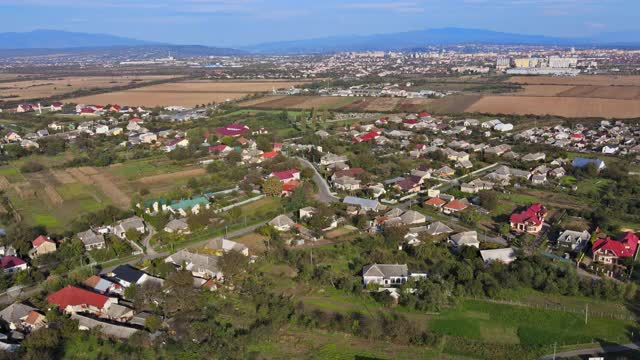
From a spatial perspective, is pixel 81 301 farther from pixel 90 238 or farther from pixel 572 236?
pixel 572 236

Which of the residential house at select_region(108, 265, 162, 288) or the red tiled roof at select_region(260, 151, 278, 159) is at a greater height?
the red tiled roof at select_region(260, 151, 278, 159)

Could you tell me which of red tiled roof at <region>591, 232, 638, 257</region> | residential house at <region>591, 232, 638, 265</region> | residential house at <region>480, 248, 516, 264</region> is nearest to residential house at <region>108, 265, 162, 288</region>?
residential house at <region>480, 248, 516, 264</region>

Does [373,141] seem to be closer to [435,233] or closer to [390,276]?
[435,233]

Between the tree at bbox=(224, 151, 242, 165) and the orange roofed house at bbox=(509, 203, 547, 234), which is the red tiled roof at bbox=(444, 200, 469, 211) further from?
the tree at bbox=(224, 151, 242, 165)

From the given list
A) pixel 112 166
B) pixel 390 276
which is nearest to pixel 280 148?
pixel 112 166

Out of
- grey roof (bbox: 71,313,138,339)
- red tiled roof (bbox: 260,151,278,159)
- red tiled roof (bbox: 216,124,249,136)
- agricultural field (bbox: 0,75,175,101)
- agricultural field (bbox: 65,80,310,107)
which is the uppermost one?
agricultural field (bbox: 0,75,175,101)

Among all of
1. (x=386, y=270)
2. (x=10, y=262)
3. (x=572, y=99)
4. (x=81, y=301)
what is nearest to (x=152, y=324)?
(x=81, y=301)
